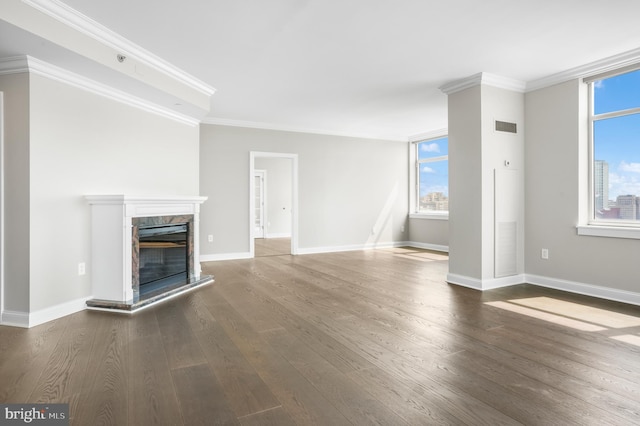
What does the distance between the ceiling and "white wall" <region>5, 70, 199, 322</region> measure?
0.39 metres

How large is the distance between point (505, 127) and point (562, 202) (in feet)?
3.80

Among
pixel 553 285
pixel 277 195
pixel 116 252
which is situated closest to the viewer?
pixel 116 252

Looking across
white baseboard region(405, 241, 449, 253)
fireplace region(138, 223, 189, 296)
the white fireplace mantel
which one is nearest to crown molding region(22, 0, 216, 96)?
the white fireplace mantel

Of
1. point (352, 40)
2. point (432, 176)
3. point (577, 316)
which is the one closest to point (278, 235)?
point (432, 176)

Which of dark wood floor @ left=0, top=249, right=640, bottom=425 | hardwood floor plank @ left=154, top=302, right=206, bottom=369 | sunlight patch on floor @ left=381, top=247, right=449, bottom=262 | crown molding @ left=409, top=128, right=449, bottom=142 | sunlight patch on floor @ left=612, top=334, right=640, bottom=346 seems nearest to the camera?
dark wood floor @ left=0, top=249, right=640, bottom=425

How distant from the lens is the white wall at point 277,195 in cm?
1051

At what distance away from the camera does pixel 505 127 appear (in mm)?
4453

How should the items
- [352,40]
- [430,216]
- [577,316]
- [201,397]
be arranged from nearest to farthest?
[201,397] → [577,316] → [352,40] → [430,216]

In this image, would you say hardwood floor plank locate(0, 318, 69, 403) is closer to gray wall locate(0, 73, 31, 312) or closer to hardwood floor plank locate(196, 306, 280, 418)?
gray wall locate(0, 73, 31, 312)

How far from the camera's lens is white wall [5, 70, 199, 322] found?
3.10m

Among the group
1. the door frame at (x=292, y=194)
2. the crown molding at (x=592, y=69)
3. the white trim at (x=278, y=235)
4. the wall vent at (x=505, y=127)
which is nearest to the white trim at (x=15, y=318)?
the door frame at (x=292, y=194)

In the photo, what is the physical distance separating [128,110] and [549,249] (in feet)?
18.0

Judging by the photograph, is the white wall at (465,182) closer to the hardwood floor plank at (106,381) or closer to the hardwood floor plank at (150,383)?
the hardwood floor plank at (150,383)

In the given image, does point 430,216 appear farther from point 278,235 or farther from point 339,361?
point 339,361
